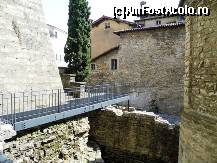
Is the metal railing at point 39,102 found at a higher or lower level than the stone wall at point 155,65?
lower

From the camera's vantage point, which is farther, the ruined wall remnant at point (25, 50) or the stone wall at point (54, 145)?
the ruined wall remnant at point (25, 50)

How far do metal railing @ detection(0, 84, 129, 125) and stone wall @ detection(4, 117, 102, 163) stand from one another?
1.89 ft

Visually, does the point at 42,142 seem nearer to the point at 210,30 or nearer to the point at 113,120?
the point at 113,120

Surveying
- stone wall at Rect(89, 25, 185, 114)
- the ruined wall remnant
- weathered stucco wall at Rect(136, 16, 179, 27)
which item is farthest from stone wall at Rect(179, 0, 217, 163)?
weathered stucco wall at Rect(136, 16, 179, 27)

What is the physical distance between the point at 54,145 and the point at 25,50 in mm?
4496

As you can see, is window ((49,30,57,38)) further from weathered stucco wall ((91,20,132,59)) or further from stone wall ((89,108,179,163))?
stone wall ((89,108,179,163))

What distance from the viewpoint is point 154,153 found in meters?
13.1

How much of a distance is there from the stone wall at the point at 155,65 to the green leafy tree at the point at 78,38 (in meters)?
4.27

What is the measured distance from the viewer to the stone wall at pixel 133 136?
1284 cm

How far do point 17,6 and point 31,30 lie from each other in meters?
1.23

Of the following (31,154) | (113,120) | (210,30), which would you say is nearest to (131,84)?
(113,120)

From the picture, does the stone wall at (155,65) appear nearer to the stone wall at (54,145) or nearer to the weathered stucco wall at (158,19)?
the weathered stucco wall at (158,19)

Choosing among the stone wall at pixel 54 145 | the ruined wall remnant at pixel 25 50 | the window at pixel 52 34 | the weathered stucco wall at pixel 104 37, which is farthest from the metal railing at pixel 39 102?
the window at pixel 52 34

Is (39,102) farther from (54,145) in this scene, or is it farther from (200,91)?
(200,91)
